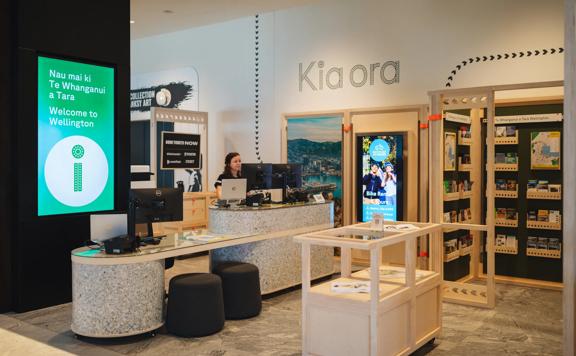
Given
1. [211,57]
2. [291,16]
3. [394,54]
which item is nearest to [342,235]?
[394,54]

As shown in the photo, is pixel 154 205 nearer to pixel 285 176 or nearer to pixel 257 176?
pixel 257 176

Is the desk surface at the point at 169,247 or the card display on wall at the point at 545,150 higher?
the card display on wall at the point at 545,150

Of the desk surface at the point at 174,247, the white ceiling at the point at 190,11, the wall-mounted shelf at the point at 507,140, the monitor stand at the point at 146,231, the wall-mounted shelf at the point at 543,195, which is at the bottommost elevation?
the desk surface at the point at 174,247

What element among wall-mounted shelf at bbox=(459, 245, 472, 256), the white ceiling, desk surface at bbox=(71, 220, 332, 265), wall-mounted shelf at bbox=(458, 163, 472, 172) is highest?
the white ceiling

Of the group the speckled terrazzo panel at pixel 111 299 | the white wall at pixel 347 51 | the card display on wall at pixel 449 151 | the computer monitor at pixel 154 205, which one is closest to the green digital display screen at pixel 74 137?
the computer monitor at pixel 154 205

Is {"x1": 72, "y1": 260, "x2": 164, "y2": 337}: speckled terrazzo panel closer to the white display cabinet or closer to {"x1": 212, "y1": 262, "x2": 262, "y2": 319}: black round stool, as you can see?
{"x1": 212, "y1": 262, "x2": 262, "y2": 319}: black round stool

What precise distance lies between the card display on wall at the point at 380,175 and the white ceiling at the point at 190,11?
7.16 feet

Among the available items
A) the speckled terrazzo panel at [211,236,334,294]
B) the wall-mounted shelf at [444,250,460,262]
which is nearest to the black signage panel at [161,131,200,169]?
the speckled terrazzo panel at [211,236,334,294]

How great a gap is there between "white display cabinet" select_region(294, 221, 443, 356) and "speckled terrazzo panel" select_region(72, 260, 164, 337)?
1.43 meters

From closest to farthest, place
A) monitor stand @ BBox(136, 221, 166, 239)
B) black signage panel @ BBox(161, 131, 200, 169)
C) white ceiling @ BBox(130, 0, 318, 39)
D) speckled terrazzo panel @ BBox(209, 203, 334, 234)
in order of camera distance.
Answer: monitor stand @ BBox(136, 221, 166, 239), speckled terrazzo panel @ BBox(209, 203, 334, 234), white ceiling @ BBox(130, 0, 318, 39), black signage panel @ BBox(161, 131, 200, 169)

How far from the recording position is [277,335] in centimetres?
470

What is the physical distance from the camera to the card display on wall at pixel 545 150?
6359mm

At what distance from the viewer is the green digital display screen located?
216 inches

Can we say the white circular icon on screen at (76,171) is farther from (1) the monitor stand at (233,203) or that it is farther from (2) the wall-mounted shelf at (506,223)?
(2) the wall-mounted shelf at (506,223)
